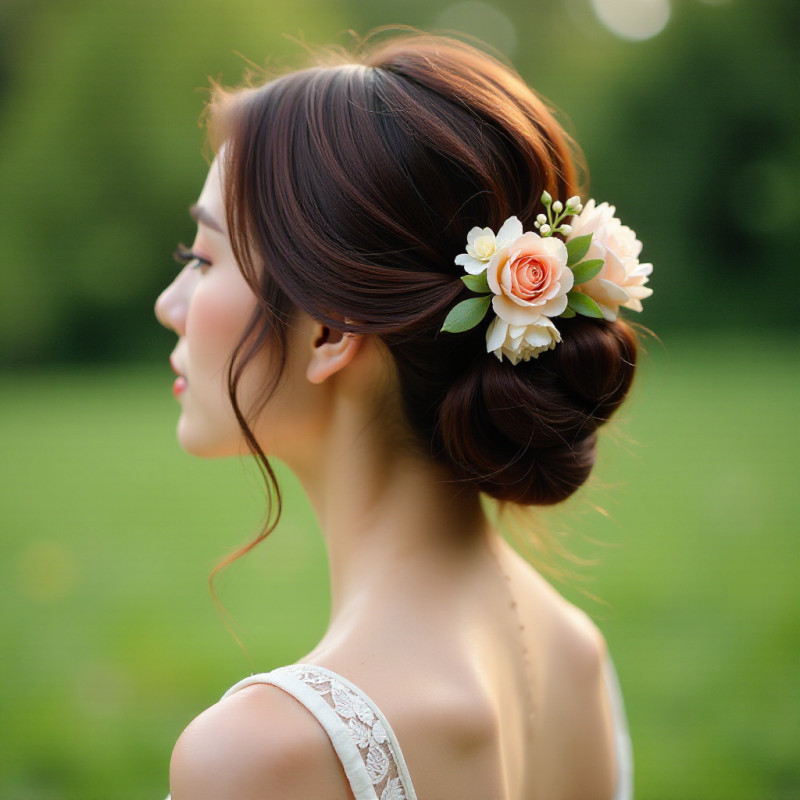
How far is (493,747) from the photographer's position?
1220 millimetres

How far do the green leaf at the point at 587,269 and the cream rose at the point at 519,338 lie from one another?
0.10 m

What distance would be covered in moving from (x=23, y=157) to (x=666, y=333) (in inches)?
438

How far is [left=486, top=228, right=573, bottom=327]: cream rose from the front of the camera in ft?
4.21

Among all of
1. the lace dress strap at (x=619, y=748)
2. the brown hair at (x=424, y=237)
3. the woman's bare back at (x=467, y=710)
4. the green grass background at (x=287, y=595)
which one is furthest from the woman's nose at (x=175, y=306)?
the lace dress strap at (x=619, y=748)

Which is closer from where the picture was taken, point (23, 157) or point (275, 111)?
point (275, 111)

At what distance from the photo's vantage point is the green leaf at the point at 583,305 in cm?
136

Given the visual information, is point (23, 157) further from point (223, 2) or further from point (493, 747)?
point (493, 747)

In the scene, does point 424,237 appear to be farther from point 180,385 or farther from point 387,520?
point 180,385

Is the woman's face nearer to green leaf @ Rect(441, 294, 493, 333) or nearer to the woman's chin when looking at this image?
the woman's chin

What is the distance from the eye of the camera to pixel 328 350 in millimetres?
1404

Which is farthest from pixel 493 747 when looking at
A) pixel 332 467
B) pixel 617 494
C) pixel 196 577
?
pixel 617 494

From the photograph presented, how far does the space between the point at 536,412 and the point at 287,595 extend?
3860 mm

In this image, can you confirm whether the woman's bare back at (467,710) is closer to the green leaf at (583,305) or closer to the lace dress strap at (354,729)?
the lace dress strap at (354,729)

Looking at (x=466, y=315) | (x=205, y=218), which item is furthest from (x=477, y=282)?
(x=205, y=218)
